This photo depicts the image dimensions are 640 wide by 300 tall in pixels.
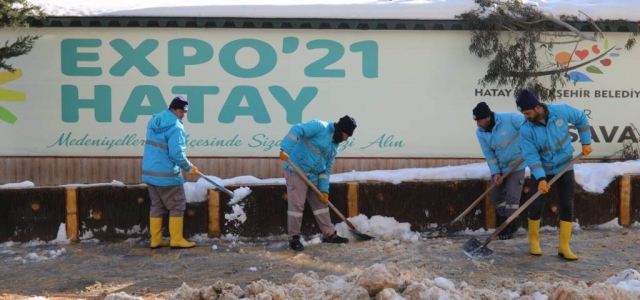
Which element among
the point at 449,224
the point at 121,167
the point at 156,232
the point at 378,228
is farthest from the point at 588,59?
the point at 121,167

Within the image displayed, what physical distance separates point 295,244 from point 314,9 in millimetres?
4014

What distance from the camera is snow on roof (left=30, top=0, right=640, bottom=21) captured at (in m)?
10.1

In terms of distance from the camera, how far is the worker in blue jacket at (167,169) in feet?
25.4

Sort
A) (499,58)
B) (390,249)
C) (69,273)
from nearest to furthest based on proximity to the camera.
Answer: (69,273), (390,249), (499,58)

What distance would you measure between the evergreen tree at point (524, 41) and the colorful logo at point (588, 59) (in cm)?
2

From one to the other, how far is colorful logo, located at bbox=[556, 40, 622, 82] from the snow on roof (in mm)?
500

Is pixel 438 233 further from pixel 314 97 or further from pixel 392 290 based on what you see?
pixel 392 290

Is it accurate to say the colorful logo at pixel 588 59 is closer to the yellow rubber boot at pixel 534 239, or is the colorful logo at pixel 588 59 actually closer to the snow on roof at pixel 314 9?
the snow on roof at pixel 314 9

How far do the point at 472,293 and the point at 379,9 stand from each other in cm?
588

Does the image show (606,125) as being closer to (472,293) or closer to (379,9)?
(379,9)

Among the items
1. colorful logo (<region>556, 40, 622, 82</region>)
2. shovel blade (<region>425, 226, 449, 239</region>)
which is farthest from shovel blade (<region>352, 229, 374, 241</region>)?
colorful logo (<region>556, 40, 622, 82</region>)

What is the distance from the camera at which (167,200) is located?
7883mm

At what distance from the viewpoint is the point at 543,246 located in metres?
7.68

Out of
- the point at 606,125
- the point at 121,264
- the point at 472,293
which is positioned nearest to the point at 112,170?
the point at 121,264
